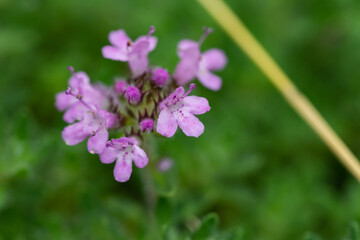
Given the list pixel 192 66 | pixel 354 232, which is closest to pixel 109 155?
pixel 192 66

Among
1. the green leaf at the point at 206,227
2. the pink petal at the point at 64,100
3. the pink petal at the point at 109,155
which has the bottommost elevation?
the green leaf at the point at 206,227

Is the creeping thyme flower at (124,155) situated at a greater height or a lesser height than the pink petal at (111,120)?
lesser

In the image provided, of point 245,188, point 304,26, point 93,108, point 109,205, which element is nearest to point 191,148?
point 245,188

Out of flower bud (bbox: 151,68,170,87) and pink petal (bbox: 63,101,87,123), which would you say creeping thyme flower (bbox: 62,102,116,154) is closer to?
pink petal (bbox: 63,101,87,123)

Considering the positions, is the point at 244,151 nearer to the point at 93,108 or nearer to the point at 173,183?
the point at 173,183

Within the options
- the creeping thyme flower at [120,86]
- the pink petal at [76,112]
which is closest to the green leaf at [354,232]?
the creeping thyme flower at [120,86]

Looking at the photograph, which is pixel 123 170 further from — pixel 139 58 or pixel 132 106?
pixel 139 58

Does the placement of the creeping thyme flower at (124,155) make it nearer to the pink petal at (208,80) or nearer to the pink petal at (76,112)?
the pink petal at (76,112)

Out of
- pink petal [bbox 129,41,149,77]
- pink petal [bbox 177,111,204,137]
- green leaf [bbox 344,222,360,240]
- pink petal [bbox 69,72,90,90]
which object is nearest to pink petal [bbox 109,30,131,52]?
pink petal [bbox 129,41,149,77]
